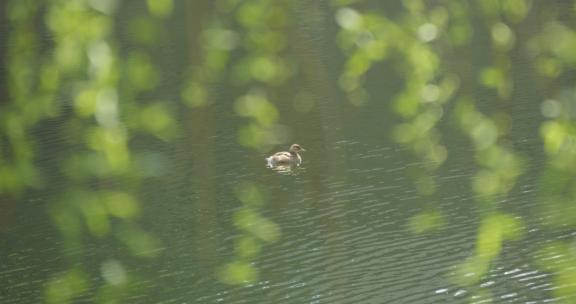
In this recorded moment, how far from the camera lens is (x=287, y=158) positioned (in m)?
19.0

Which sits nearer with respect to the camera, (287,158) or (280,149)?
(287,158)

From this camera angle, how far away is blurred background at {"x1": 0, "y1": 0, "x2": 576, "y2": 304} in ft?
6.40

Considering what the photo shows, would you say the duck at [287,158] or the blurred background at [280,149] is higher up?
the duck at [287,158]

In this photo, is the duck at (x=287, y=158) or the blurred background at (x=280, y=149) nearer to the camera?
the blurred background at (x=280, y=149)

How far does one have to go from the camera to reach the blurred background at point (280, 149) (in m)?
1.95

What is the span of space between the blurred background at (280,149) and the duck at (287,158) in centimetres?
24

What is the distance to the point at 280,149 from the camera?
21172 mm

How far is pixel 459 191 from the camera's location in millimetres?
17141

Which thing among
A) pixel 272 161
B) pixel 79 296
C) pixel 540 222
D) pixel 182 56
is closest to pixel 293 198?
pixel 272 161

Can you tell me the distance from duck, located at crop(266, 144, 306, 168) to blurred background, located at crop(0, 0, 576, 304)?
236mm

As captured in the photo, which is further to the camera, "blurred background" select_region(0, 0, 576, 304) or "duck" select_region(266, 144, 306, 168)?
"duck" select_region(266, 144, 306, 168)

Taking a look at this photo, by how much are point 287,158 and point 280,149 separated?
2183 millimetres

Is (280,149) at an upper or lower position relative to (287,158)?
upper

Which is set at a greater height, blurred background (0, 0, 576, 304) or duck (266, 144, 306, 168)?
duck (266, 144, 306, 168)
